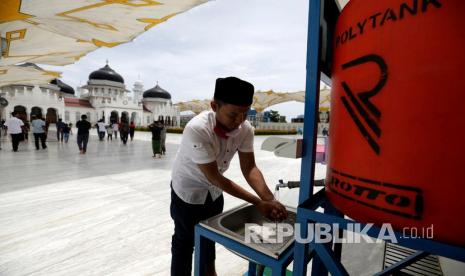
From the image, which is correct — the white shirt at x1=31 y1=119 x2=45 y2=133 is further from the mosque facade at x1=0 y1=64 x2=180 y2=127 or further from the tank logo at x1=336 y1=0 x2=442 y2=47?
the mosque facade at x1=0 y1=64 x2=180 y2=127

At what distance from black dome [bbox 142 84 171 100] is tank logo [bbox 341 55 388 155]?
5667 centimetres

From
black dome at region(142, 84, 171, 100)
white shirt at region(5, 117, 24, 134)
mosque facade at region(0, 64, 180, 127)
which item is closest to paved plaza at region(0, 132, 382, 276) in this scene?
white shirt at region(5, 117, 24, 134)

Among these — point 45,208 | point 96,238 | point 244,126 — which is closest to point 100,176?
point 45,208

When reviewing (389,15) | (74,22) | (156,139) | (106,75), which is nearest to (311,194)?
(389,15)

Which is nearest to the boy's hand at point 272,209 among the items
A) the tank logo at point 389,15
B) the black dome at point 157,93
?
the tank logo at point 389,15

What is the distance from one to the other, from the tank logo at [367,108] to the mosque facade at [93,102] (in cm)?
3336

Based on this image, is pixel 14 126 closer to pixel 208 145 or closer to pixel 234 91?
pixel 208 145

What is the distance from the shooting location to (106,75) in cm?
4619

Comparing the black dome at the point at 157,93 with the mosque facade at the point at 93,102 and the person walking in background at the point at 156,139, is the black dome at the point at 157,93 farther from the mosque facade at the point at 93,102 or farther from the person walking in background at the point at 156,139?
the person walking in background at the point at 156,139

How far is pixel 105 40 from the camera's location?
8.52 m

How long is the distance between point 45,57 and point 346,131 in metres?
13.6

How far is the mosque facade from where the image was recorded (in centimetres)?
3212

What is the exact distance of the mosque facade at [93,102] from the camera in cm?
3212

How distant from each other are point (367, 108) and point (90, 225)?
3366mm
